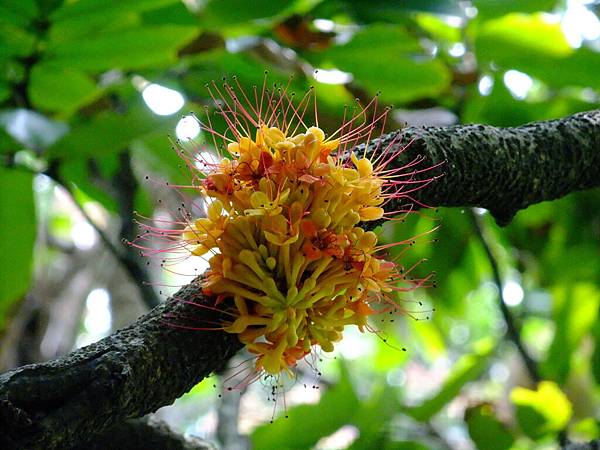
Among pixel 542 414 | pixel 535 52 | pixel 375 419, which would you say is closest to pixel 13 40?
pixel 375 419

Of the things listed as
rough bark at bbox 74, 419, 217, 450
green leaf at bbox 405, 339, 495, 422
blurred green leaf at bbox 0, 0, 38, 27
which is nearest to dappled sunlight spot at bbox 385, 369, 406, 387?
green leaf at bbox 405, 339, 495, 422

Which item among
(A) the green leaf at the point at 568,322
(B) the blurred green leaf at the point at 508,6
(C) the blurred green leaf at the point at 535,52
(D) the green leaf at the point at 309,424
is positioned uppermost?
(B) the blurred green leaf at the point at 508,6

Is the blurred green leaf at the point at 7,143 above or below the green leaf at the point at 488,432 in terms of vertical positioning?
above

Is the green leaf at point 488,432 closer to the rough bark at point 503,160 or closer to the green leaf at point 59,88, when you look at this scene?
the rough bark at point 503,160

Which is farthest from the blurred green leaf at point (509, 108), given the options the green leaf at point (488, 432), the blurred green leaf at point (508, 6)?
the green leaf at point (488, 432)

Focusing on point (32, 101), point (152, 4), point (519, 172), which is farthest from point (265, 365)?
point (32, 101)

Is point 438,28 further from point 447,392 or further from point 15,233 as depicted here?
point 15,233

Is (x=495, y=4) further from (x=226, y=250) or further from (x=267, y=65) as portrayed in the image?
(x=226, y=250)
